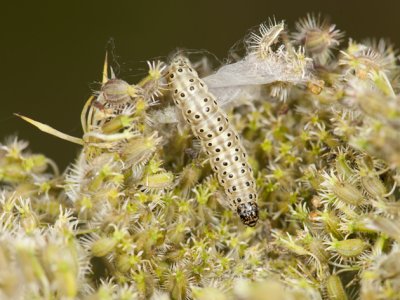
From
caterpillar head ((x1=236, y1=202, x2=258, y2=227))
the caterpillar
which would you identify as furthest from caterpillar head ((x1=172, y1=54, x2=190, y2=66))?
caterpillar head ((x1=236, y1=202, x2=258, y2=227))

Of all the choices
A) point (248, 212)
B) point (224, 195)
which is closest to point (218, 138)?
point (224, 195)

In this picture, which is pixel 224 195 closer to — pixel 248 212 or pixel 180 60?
pixel 248 212

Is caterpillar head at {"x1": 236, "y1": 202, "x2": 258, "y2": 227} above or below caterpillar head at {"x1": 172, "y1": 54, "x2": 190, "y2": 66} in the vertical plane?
below

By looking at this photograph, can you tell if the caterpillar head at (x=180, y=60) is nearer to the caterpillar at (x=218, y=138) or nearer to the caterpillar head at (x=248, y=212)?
the caterpillar at (x=218, y=138)

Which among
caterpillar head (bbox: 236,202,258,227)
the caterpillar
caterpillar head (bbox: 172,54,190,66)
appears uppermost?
caterpillar head (bbox: 172,54,190,66)

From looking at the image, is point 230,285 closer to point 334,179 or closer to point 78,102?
point 334,179

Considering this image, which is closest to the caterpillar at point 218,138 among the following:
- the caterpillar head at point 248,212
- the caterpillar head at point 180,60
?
the caterpillar head at point 248,212

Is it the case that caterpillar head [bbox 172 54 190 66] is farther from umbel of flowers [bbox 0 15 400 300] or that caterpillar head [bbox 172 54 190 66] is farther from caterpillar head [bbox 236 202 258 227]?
caterpillar head [bbox 236 202 258 227]
